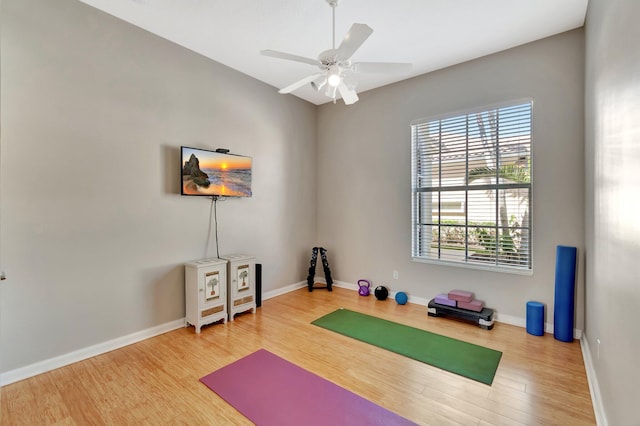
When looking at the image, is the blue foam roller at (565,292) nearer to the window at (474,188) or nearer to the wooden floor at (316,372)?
the wooden floor at (316,372)

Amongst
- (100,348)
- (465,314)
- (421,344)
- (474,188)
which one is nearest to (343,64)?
(474,188)

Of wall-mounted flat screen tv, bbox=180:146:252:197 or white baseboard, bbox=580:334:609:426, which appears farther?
wall-mounted flat screen tv, bbox=180:146:252:197

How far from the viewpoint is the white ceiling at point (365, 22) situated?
258 centimetres

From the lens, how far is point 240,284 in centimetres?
355

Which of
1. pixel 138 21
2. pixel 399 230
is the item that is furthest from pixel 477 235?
pixel 138 21

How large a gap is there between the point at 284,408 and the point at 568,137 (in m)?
3.65

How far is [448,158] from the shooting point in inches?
149

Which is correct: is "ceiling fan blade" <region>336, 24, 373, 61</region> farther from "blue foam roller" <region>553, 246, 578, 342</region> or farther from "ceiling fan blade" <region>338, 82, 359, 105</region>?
"blue foam roller" <region>553, 246, 578, 342</region>

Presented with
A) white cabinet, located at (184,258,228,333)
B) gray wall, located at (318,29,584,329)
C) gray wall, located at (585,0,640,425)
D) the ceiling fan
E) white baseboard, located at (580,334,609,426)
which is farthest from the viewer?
white cabinet, located at (184,258,228,333)

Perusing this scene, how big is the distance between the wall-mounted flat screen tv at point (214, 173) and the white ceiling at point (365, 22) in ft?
4.04

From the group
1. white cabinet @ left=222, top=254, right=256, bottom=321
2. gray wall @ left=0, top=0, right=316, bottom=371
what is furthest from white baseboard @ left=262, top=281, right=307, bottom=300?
gray wall @ left=0, top=0, right=316, bottom=371

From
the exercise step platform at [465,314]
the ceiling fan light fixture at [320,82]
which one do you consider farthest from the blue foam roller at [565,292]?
the ceiling fan light fixture at [320,82]

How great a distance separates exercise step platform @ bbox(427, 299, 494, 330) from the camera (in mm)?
3189

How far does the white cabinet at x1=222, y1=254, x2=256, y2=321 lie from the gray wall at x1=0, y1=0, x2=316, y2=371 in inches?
14.3
